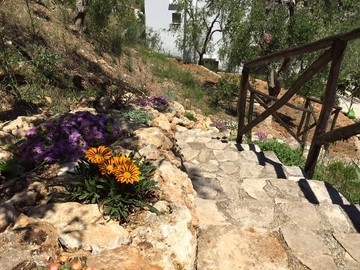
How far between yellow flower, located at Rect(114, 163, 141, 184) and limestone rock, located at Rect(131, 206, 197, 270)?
267 millimetres

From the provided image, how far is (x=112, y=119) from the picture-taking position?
4074 millimetres

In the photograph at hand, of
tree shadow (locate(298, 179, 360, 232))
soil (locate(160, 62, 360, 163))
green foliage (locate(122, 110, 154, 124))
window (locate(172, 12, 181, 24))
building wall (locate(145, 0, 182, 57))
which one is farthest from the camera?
building wall (locate(145, 0, 182, 57))

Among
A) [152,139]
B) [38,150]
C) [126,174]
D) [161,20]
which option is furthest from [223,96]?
[161,20]

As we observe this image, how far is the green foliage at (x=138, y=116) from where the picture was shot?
16.0ft

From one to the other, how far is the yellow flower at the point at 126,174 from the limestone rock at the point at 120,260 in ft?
1.59

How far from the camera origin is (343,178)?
493 cm

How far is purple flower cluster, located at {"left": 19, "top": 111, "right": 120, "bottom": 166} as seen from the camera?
309 cm

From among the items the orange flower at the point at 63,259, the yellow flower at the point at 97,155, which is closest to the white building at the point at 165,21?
the yellow flower at the point at 97,155

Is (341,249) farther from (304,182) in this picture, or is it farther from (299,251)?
(304,182)

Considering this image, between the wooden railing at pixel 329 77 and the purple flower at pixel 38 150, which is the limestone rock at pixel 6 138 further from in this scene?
the wooden railing at pixel 329 77

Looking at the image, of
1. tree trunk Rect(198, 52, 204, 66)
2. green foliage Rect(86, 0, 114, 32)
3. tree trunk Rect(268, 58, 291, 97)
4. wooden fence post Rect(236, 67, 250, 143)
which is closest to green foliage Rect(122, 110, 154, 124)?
wooden fence post Rect(236, 67, 250, 143)

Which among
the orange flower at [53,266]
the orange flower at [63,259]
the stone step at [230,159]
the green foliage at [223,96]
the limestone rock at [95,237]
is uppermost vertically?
the orange flower at [53,266]

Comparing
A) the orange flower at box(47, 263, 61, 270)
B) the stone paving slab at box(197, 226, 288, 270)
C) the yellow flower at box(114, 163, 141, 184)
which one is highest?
the yellow flower at box(114, 163, 141, 184)

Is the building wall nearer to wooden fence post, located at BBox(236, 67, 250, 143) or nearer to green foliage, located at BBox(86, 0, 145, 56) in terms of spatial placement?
green foliage, located at BBox(86, 0, 145, 56)
